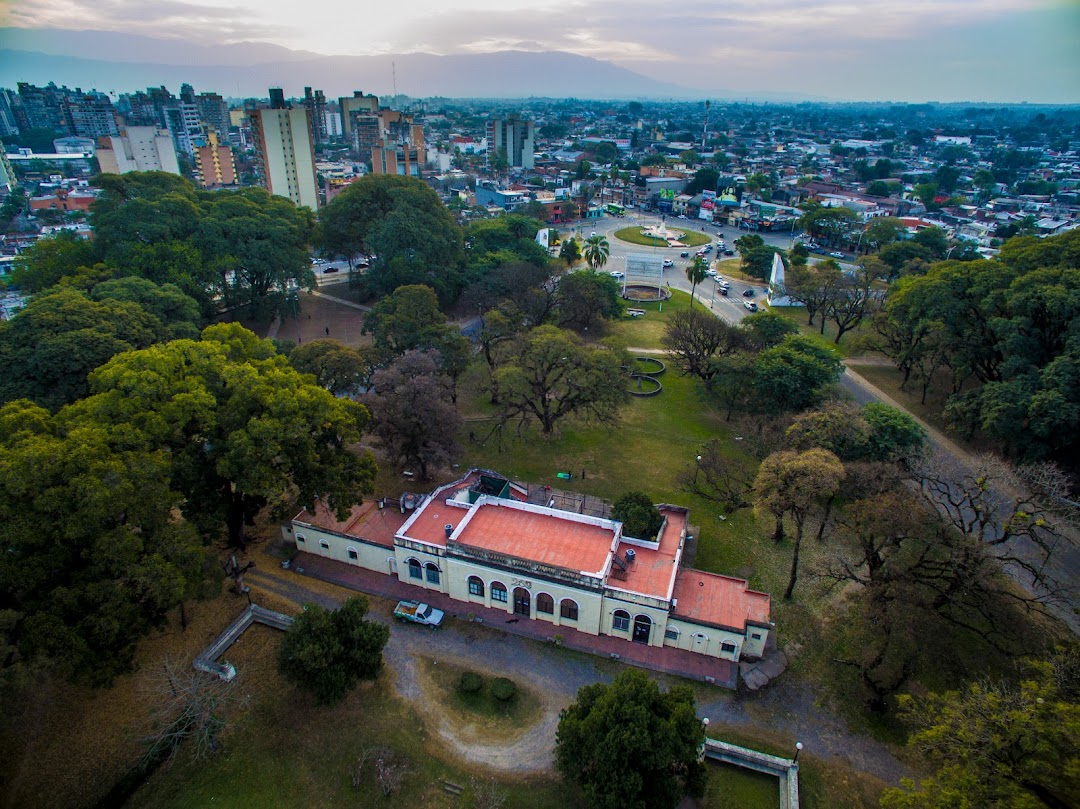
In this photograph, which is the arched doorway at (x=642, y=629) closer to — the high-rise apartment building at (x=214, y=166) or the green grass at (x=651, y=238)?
the green grass at (x=651, y=238)

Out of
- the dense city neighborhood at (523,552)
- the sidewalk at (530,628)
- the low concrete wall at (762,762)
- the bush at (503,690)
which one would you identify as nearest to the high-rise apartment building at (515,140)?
the dense city neighborhood at (523,552)

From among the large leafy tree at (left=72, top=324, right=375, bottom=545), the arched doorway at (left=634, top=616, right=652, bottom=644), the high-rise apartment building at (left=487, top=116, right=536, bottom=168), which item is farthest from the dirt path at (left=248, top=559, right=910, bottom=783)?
the high-rise apartment building at (left=487, top=116, right=536, bottom=168)

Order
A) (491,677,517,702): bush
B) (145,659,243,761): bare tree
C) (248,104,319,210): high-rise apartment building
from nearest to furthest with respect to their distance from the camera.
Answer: (145,659,243,761): bare tree → (491,677,517,702): bush → (248,104,319,210): high-rise apartment building

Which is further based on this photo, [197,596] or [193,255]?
[193,255]

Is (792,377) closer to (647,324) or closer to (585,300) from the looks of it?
(585,300)

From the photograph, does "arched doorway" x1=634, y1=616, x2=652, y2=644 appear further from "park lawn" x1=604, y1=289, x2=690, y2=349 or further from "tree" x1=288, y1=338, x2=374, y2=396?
"park lawn" x1=604, y1=289, x2=690, y2=349

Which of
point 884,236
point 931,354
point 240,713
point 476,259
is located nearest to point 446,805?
point 240,713

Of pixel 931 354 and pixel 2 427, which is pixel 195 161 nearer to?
pixel 2 427
